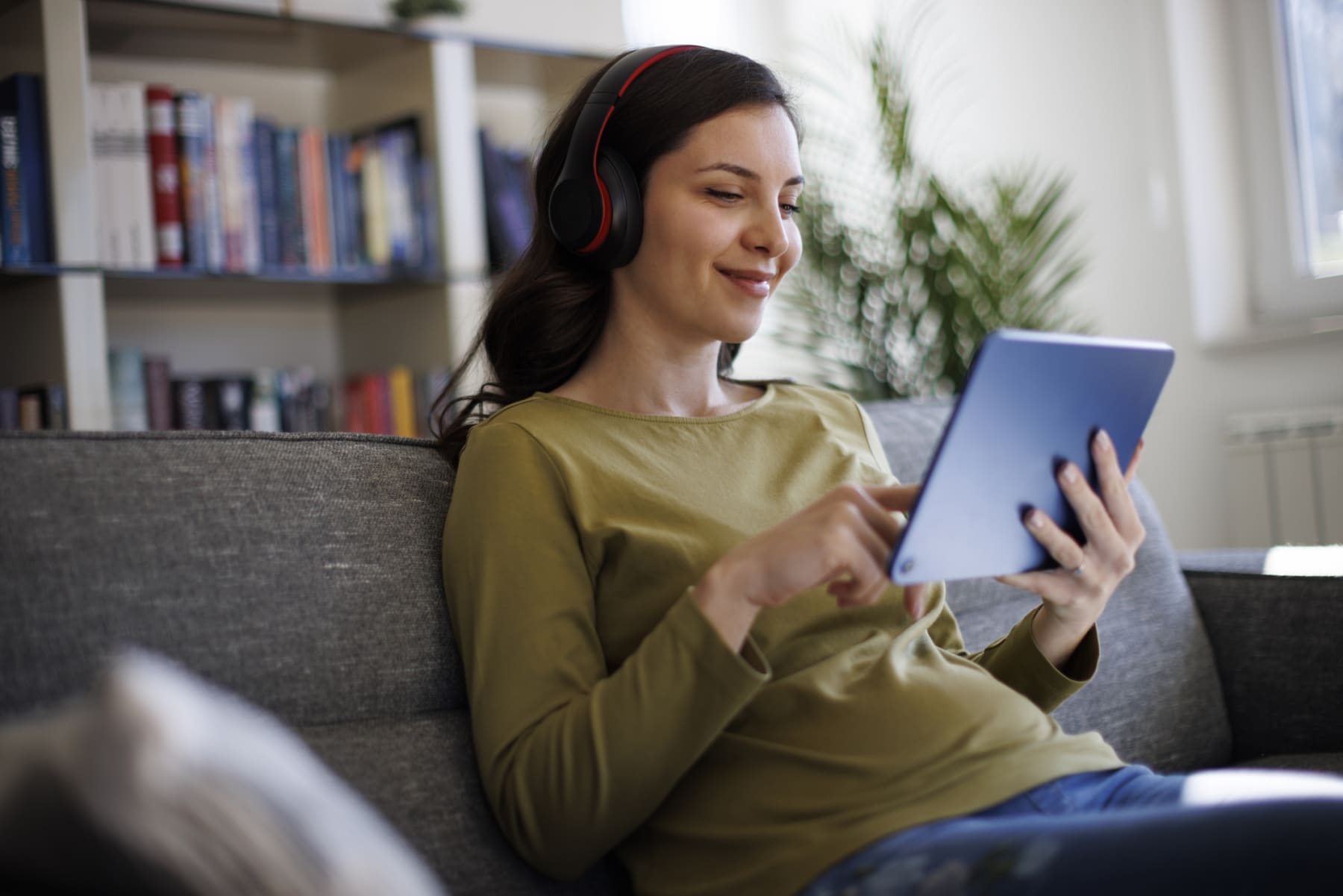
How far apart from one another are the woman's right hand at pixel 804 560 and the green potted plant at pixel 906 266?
1.77m

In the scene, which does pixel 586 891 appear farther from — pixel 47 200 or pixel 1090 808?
pixel 47 200

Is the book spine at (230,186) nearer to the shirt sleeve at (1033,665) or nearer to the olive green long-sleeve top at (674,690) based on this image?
the olive green long-sleeve top at (674,690)

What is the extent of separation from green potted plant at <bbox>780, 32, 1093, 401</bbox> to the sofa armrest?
1078mm

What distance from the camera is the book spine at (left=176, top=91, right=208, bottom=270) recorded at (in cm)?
235

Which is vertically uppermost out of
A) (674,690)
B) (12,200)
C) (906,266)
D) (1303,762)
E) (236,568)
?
(12,200)

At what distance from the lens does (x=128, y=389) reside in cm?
234

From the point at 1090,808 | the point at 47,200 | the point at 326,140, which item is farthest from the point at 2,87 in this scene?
the point at 1090,808

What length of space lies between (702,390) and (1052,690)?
1.45ft

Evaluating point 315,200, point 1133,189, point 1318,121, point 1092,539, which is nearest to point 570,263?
point 1092,539

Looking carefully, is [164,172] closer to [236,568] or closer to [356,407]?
[356,407]

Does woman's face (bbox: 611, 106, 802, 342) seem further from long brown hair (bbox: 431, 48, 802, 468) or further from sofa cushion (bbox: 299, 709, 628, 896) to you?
sofa cushion (bbox: 299, 709, 628, 896)

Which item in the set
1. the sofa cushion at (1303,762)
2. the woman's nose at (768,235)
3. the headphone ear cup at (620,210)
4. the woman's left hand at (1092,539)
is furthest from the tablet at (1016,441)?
the sofa cushion at (1303,762)

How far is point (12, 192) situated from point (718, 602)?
179cm

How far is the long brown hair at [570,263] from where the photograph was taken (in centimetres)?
119
